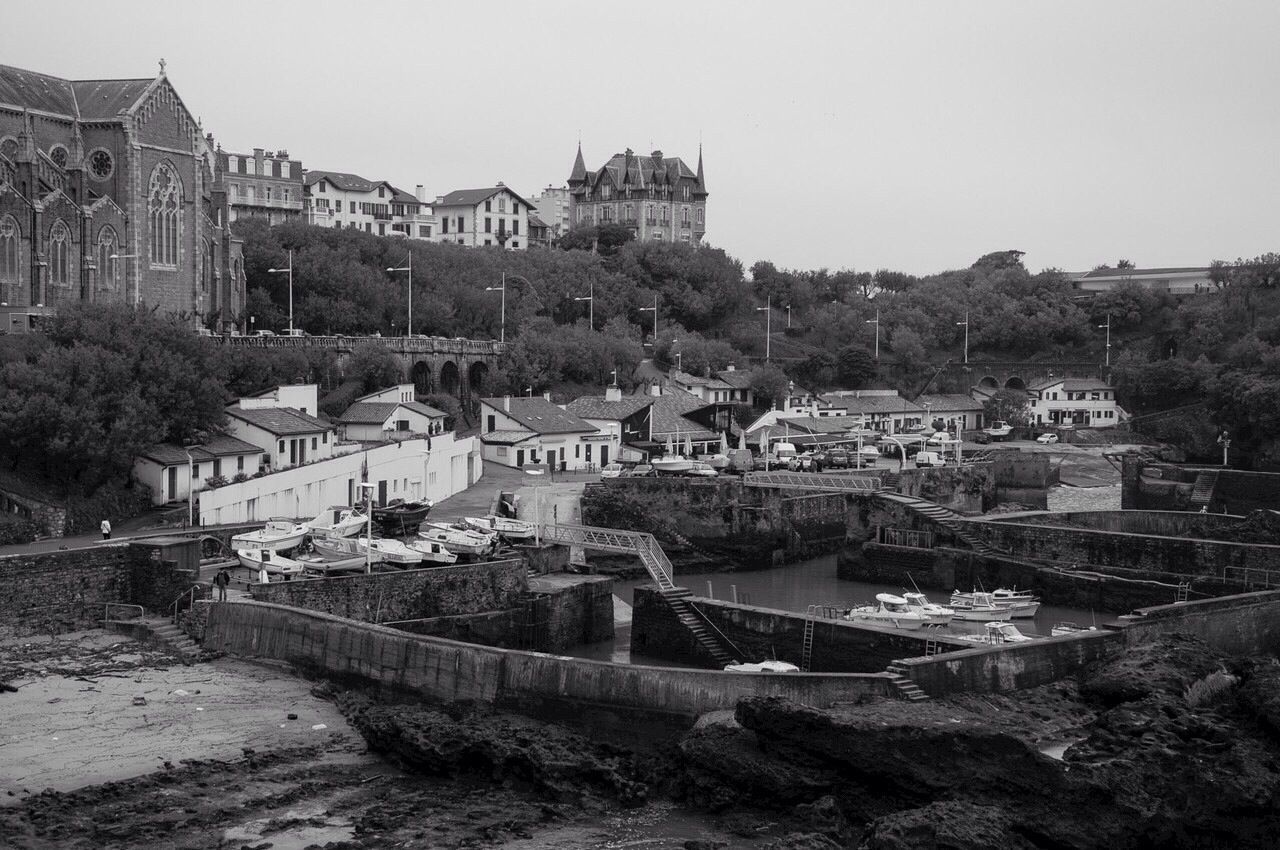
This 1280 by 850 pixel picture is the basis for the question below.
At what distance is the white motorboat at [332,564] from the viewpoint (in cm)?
3879

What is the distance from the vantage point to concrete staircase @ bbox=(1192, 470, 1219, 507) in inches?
2554

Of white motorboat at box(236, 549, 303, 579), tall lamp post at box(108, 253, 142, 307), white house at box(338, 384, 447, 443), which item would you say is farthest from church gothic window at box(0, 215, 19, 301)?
white motorboat at box(236, 549, 303, 579)

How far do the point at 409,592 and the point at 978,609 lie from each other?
1568cm

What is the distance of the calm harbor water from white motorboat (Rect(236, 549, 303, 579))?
292 inches

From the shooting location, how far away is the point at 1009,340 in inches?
4601

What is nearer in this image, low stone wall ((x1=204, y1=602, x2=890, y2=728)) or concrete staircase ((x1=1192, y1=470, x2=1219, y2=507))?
low stone wall ((x1=204, y1=602, x2=890, y2=728))

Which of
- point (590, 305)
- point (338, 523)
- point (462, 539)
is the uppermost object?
point (590, 305)

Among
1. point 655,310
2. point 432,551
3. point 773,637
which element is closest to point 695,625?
point 773,637

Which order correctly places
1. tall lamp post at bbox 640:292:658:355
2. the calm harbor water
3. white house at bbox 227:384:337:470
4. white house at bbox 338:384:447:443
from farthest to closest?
tall lamp post at bbox 640:292:658:355
white house at bbox 338:384:447:443
white house at bbox 227:384:337:470
the calm harbor water

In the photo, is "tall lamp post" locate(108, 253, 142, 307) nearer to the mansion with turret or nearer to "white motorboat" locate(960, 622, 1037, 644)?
"white motorboat" locate(960, 622, 1037, 644)

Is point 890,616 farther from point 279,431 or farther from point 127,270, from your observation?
point 127,270

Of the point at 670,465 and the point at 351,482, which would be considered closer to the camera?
the point at 351,482

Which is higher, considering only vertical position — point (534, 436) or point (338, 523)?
point (534, 436)

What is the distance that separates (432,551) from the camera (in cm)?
4069
